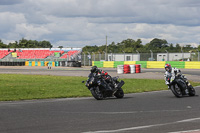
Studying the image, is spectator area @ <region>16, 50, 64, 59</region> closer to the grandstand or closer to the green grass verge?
the grandstand

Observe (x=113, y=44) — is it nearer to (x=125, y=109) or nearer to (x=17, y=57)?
(x=17, y=57)

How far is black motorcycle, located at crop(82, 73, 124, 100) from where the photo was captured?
1395 centimetres

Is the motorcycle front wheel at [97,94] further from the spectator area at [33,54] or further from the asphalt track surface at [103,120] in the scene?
the spectator area at [33,54]

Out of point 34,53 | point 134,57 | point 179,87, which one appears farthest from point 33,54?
point 179,87

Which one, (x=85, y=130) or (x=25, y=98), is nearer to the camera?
(x=85, y=130)

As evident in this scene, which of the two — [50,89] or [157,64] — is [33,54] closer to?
[157,64]

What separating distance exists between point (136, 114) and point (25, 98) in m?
6.38

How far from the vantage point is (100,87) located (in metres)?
14.3

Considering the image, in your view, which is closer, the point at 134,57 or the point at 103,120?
the point at 103,120

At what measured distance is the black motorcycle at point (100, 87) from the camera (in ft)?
45.8

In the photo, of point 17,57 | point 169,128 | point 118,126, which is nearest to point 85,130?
point 118,126

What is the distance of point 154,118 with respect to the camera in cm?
898

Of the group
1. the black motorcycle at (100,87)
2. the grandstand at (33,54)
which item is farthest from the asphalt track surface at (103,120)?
the grandstand at (33,54)

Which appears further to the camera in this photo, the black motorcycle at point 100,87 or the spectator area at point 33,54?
the spectator area at point 33,54
